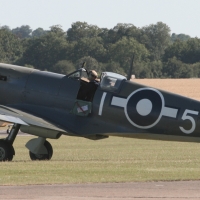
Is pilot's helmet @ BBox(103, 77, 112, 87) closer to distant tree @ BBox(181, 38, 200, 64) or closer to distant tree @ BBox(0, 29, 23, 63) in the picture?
distant tree @ BBox(0, 29, 23, 63)

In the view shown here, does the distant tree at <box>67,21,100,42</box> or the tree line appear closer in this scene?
the tree line

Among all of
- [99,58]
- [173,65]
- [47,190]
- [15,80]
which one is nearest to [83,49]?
[99,58]

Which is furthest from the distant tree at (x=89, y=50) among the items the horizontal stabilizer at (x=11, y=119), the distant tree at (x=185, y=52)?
the horizontal stabilizer at (x=11, y=119)

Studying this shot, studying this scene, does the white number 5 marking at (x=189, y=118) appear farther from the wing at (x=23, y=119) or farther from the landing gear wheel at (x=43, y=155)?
the landing gear wheel at (x=43, y=155)

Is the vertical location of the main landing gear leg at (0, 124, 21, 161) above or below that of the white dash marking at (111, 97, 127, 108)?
below

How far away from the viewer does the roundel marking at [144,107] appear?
16.3 m

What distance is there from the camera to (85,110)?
17000 mm

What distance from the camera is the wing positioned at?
16469 millimetres

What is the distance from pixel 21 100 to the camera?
17.9 m

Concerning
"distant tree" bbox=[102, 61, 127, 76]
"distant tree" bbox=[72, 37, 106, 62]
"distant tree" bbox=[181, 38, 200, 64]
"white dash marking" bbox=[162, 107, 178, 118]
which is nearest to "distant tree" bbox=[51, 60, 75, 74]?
"distant tree" bbox=[102, 61, 127, 76]

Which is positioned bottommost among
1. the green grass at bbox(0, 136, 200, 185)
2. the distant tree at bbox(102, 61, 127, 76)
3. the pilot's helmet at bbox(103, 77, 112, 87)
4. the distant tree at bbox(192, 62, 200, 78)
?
the distant tree at bbox(102, 61, 127, 76)

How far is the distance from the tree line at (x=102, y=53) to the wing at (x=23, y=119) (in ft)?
190

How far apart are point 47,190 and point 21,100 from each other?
620 centimetres

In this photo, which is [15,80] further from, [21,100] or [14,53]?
[14,53]
